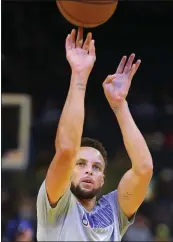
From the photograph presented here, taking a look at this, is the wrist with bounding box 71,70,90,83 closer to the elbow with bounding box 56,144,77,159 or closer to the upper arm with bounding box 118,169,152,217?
the elbow with bounding box 56,144,77,159

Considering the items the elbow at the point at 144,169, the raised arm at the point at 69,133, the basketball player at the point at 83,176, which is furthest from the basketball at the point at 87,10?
the elbow at the point at 144,169

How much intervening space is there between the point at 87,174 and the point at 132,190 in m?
0.24

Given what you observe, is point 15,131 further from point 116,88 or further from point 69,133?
point 69,133

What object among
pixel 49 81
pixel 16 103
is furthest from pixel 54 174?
pixel 49 81

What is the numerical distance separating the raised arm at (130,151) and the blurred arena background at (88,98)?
3.60m

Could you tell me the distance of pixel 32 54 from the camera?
7.75 meters

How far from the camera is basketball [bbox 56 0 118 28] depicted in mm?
3107

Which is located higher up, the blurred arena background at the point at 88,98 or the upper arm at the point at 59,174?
the upper arm at the point at 59,174

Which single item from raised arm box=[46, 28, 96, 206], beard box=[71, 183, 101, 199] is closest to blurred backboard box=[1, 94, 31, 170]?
beard box=[71, 183, 101, 199]

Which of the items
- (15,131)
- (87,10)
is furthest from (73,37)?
(15,131)

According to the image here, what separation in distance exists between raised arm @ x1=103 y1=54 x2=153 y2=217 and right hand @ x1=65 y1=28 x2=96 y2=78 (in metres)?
0.21

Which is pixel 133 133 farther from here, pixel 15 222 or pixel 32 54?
pixel 32 54

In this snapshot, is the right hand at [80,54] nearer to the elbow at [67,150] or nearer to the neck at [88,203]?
the elbow at [67,150]

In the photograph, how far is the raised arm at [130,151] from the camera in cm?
294
